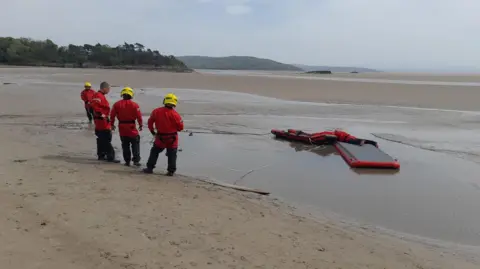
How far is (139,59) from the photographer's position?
9706 cm

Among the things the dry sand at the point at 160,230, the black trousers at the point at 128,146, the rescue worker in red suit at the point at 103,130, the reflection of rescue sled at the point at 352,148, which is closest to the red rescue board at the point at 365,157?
the reflection of rescue sled at the point at 352,148

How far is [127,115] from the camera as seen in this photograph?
912cm

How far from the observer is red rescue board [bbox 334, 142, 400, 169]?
398 inches

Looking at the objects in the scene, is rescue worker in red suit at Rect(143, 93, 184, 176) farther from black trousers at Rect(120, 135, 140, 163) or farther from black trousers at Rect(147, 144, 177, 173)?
black trousers at Rect(120, 135, 140, 163)

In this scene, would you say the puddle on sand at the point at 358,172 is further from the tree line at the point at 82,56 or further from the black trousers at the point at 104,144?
the tree line at the point at 82,56

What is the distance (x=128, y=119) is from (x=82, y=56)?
3531 inches

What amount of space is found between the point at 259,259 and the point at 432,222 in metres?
3.45

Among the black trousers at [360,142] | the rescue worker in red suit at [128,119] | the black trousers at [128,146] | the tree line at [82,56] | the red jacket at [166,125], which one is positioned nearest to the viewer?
the red jacket at [166,125]

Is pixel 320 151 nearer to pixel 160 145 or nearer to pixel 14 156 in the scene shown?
pixel 160 145

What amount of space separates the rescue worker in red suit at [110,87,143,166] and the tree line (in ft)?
258

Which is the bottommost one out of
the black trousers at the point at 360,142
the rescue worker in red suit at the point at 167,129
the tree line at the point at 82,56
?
the black trousers at the point at 360,142

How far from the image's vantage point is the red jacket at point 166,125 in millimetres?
8406

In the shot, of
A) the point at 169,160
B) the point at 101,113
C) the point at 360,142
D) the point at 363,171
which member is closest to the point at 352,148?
the point at 360,142

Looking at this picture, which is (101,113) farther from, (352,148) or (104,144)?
(352,148)
